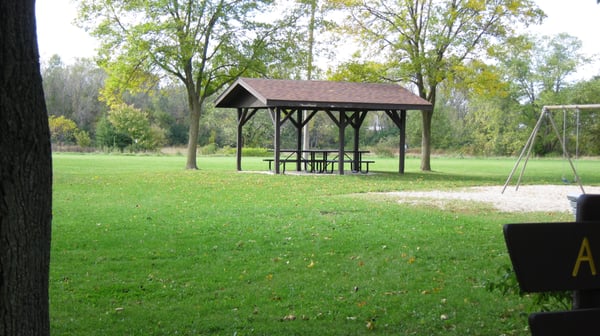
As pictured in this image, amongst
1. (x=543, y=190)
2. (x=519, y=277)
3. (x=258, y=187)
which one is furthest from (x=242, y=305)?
(x=543, y=190)

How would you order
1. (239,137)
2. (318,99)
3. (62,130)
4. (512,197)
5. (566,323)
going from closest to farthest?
(566,323) < (512,197) < (318,99) < (239,137) < (62,130)

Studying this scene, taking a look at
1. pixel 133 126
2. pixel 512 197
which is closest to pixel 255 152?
pixel 133 126

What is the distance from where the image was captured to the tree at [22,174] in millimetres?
2842

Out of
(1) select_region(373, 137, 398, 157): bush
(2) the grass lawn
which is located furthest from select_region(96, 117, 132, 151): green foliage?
(2) the grass lawn

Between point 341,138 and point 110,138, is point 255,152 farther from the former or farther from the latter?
point 341,138

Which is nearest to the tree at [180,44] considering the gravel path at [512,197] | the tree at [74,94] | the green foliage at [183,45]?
the green foliage at [183,45]

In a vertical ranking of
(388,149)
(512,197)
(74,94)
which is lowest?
(512,197)

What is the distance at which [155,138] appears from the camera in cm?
6281

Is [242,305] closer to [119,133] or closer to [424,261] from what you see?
[424,261]

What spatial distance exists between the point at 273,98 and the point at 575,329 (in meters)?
22.4

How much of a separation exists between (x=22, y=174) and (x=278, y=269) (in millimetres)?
4587

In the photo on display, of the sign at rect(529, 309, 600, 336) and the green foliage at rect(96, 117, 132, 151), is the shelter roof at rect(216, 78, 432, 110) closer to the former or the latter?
the sign at rect(529, 309, 600, 336)

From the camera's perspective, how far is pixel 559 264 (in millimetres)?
2031

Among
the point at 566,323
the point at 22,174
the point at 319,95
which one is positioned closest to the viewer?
the point at 566,323
